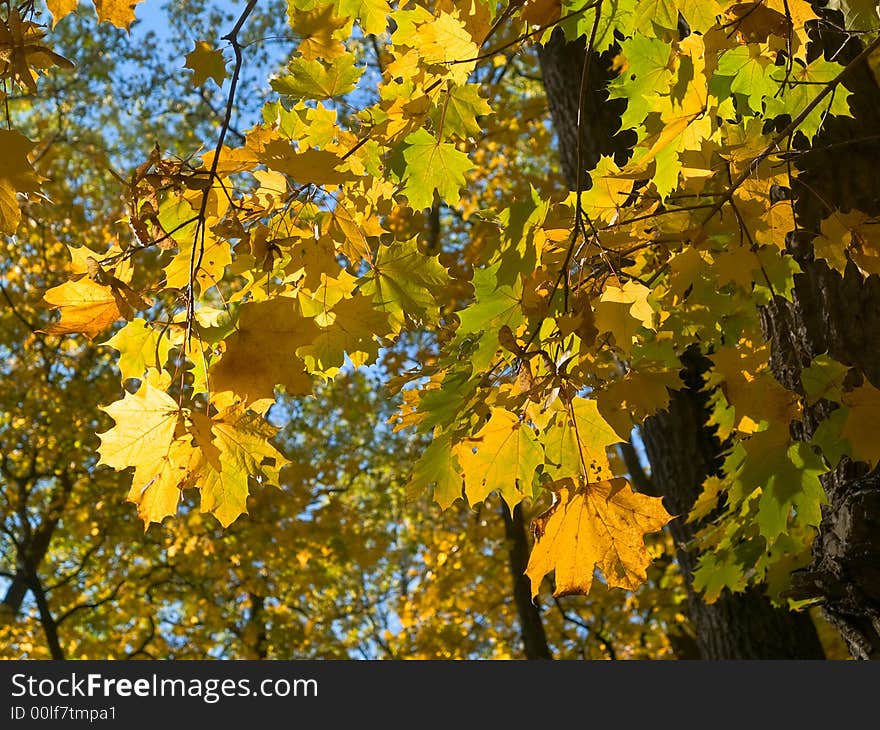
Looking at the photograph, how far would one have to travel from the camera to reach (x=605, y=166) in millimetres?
1885

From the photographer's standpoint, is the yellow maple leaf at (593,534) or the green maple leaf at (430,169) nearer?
the yellow maple leaf at (593,534)

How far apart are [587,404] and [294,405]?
9.75 m

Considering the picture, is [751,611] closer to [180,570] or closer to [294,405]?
[180,570]

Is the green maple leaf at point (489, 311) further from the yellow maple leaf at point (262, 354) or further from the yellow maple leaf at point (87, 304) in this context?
the yellow maple leaf at point (87, 304)

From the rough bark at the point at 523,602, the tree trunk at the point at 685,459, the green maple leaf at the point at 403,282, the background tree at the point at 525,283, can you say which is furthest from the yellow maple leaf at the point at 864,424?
the rough bark at the point at 523,602

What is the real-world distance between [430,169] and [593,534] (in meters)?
0.97

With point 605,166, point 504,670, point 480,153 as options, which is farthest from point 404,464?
point 605,166

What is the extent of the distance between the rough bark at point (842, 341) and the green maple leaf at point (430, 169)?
110 cm

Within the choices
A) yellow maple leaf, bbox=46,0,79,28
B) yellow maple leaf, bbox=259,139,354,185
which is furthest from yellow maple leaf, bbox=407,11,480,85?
yellow maple leaf, bbox=46,0,79,28

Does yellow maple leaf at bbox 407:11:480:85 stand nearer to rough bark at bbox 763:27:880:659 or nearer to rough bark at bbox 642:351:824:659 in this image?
rough bark at bbox 763:27:880:659

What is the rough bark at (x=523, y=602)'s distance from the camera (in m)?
7.29

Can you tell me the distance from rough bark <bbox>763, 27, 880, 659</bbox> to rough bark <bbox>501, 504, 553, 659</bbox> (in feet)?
14.1

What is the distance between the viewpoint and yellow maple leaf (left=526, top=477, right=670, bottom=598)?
1.44m

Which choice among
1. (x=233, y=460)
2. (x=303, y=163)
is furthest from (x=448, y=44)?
(x=233, y=460)
